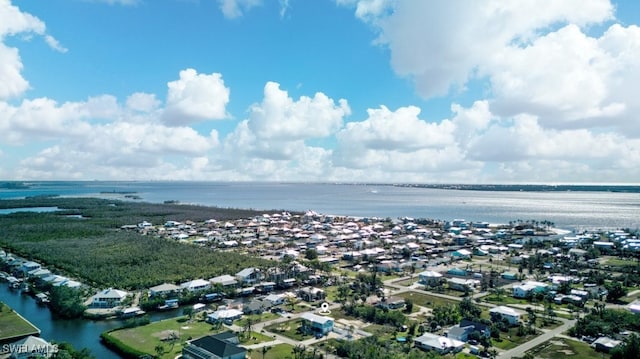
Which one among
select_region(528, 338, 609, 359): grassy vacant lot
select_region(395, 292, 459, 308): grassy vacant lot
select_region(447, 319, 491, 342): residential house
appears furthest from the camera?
select_region(395, 292, 459, 308): grassy vacant lot

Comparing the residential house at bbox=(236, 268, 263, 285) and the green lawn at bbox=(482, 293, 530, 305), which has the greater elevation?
the residential house at bbox=(236, 268, 263, 285)

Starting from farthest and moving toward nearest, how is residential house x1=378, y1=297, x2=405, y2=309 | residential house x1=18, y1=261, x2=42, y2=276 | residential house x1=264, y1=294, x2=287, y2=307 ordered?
residential house x1=18, y1=261, x2=42, y2=276
residential house x1=264, y1=294, x2=287, y2=307
residential house x1=378, y1=297, x2=405, y2=309

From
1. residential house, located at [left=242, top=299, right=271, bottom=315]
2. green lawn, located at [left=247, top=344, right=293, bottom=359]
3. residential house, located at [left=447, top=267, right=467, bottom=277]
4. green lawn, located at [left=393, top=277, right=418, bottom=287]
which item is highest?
residential house, located at [left=447, top=267, right=467, bottom=277]

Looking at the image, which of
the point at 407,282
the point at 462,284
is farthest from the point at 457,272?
the point at 407,282

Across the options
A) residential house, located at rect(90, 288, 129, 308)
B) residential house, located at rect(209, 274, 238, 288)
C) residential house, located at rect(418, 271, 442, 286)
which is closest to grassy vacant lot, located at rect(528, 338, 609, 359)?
residential house, located at rect(418, 271, 442, 286)

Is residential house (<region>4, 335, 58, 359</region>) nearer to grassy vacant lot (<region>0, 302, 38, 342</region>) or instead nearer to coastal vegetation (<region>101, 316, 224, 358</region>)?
coastal vegetation (<region>101, 316, 224, 358</region>)

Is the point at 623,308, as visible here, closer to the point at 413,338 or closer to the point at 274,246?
the point at 413,338
